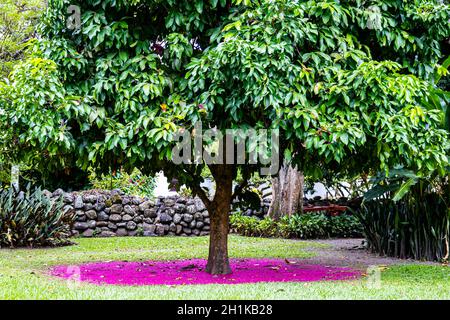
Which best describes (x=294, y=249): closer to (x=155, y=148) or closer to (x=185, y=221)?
(x=185, y=221)

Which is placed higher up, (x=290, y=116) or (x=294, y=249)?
(x=290, y=116)

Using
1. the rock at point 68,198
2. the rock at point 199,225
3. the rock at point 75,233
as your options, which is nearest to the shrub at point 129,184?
the rock at point 68,198

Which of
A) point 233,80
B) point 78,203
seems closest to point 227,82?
point 233,80

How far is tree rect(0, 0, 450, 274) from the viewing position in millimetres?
7059

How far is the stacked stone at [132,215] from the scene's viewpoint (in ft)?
55.5

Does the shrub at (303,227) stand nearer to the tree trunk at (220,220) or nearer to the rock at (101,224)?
the rock at (101,224)

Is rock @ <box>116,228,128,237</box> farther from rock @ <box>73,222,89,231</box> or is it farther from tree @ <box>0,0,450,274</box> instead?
tree @ <box>0,0,450,274</box>

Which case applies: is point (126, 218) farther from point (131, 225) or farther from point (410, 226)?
point (410, 226)

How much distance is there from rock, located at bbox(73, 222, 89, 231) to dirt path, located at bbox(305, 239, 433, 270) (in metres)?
6.75

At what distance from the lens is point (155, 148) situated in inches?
292

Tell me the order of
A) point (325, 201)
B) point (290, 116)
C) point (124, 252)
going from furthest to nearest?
point (325, 201) < point (124, 252) < point (290, 116)

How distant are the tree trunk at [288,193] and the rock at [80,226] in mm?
5701
